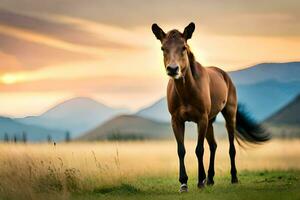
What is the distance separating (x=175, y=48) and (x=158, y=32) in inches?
28.3

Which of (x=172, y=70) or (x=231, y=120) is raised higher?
(x=172, y=70)

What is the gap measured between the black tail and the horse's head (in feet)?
15.4

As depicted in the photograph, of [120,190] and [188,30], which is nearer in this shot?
[188,30]

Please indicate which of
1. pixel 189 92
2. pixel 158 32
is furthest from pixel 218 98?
pixel 158 32

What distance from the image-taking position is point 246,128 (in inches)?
821

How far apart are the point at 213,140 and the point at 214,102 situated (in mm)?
1311

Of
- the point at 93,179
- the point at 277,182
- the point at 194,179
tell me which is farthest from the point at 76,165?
the point at 277,182

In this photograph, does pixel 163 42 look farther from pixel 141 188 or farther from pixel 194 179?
pixel 194 179

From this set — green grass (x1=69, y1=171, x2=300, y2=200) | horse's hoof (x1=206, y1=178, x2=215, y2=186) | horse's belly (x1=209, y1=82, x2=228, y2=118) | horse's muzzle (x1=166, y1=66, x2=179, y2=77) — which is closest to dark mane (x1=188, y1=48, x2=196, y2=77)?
horse's belly (x1=209, y1=82, x2=228, y2=118)

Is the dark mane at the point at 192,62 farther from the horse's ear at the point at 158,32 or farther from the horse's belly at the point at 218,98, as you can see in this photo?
the horse's belly at the point at 218,98

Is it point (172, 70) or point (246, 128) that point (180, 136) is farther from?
point (246, 128)

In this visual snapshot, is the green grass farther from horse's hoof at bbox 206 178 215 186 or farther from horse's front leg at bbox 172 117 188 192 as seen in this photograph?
horse's front leg at bbox 172 117 188 192

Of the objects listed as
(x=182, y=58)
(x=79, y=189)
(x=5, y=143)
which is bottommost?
(x=79, y=189)

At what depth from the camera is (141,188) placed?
57.3 ft
